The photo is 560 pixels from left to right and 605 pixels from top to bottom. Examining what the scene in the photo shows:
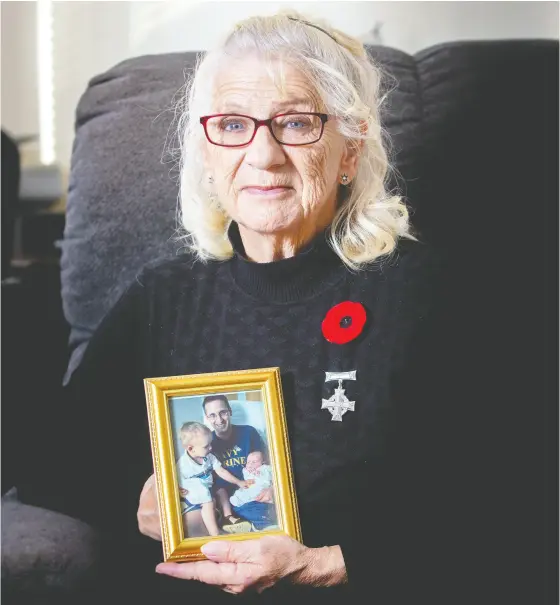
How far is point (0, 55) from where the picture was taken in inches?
45.2

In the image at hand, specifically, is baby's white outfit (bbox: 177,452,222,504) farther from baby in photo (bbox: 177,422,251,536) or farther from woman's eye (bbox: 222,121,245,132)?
woman's eye (bbox: 222,121,245,132)

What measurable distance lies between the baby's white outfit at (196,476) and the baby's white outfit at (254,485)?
31 mm

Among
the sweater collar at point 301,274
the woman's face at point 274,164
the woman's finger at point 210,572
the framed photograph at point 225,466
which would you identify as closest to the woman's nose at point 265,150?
the woman's face at point 274,164

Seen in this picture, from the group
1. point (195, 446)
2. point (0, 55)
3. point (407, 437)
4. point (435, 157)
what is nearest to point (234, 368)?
point (195, 446)

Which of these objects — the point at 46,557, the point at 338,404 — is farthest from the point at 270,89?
the point at 46,557

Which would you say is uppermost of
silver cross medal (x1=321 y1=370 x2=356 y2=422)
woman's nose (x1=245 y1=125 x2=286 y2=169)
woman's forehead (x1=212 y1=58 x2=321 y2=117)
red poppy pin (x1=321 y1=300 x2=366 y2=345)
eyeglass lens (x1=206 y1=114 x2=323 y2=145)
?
woman's forehead (x1=212 y1=58 x2=321 y2=117)

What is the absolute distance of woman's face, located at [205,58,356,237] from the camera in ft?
2.96

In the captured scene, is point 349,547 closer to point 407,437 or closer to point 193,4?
point 407,437

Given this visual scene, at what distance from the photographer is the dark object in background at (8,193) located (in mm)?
1154

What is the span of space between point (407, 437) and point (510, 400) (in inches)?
5.8

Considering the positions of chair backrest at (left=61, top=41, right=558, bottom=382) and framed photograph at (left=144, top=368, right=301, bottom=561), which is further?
chair backrest at (left=61, top=41, right=558, bottom=382)

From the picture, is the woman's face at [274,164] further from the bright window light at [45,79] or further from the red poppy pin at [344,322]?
the bright window light at [45,79]

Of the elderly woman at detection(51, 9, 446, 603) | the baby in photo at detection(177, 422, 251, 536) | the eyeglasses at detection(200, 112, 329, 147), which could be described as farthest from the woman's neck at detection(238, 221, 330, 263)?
the baby in photo at detection(177, 422, 251, 536)

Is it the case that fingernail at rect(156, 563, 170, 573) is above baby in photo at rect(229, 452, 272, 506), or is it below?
below
